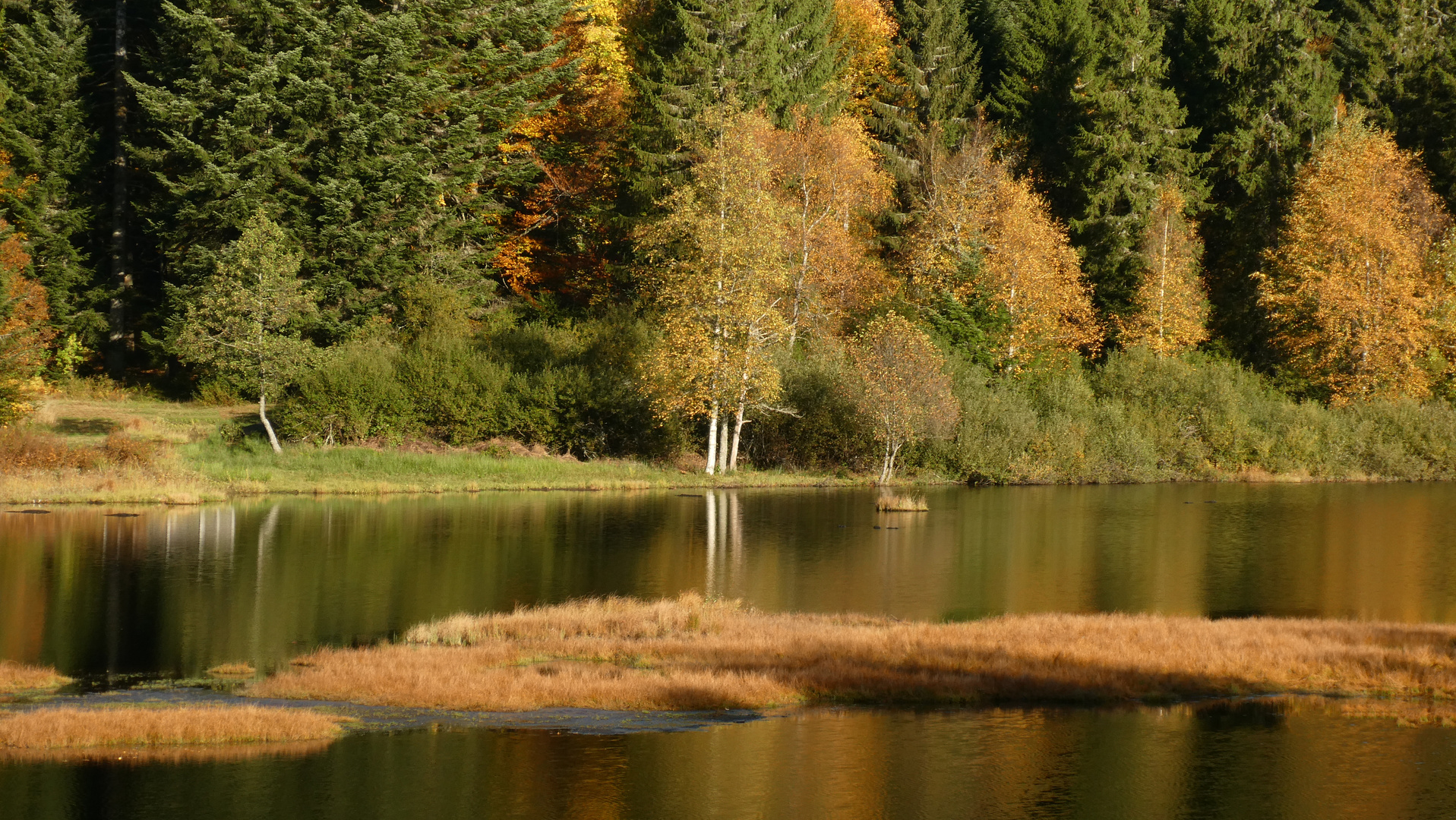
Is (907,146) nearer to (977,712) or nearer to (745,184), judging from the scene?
(745,184)

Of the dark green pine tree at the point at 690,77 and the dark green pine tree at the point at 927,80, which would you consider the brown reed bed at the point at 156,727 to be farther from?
the dark green pine tree at the point at 927,80

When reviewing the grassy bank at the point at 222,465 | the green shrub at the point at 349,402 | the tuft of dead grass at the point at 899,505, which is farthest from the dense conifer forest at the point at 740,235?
the tuft of dead grass at the point at 899,505

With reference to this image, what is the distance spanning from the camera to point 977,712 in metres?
24.0

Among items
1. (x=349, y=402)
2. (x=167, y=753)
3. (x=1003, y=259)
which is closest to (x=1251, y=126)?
(x=1003, y=259)

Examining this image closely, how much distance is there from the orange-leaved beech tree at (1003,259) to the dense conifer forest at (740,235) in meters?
0.30

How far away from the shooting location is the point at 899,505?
5588 centimetres

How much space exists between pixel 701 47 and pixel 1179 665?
55.1 metres

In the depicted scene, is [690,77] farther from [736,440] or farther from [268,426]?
[268,426]

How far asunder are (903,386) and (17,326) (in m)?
41.0

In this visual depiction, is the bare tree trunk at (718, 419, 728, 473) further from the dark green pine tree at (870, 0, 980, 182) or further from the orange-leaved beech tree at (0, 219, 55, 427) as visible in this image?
the orange-leaved beech tree at (0, 219, 55, 427)

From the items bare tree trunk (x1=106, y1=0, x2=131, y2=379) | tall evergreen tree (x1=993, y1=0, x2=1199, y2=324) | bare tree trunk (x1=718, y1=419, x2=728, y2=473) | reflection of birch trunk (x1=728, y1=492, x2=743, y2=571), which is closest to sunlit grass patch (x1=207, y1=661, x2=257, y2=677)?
reflection of birch trunk (x1=728, y1=492, x2=743, y2=571)

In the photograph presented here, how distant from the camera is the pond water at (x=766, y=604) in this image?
19609mm

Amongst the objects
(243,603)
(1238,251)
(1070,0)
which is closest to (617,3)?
(1070,0)

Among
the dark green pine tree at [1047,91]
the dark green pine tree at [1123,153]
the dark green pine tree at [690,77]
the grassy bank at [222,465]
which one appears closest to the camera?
the grassy bank at [222,465]
